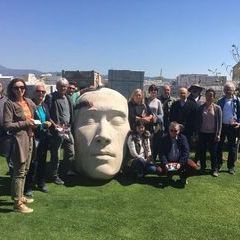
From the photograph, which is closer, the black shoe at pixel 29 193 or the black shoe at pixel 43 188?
the black shoe at pixel 29 193

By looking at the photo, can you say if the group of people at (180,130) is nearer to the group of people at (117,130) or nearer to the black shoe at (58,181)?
the group of people at (117,130)

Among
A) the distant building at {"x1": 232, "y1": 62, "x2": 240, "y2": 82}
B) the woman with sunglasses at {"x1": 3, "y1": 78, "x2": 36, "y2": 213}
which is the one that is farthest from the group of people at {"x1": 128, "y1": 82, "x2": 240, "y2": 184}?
the distant building at {"x1": 232, "y1": 62, "x2": 240, "y2": 82}

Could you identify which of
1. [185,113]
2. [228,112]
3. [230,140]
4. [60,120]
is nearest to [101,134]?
[60,120]

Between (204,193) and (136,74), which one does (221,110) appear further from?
(136,74)

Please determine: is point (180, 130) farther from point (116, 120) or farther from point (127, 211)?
point (127, 211)

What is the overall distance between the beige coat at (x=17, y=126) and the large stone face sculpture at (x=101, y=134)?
1.98m

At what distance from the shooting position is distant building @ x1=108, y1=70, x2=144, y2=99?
21422mm

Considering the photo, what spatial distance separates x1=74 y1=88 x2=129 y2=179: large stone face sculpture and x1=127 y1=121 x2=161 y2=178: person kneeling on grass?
18cm

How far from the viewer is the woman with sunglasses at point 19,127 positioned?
20.7 ft

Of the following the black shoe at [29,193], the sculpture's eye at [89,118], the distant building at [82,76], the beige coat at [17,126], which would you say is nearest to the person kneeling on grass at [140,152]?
the sculpture's eye at [89,118]

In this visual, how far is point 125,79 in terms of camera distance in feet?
71.2

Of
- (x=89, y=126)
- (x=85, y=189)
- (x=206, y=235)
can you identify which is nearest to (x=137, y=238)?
(x=206, y=235)

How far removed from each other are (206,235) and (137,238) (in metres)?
0.93

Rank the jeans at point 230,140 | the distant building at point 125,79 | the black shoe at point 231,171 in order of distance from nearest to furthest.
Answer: the jeans at point 230,140, the black shoe at point 231,171, the distant building at point 125,79
